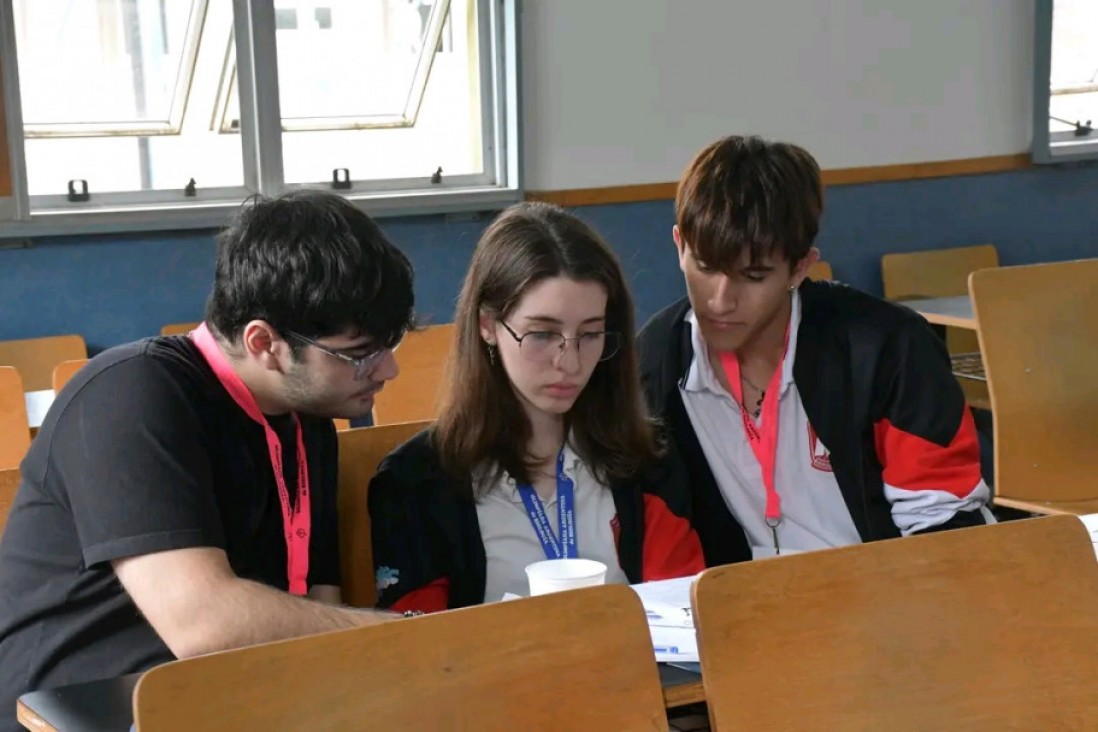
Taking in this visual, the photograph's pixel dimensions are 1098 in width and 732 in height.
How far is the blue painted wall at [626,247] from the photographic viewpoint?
14.6 ft

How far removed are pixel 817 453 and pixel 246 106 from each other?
111 inches

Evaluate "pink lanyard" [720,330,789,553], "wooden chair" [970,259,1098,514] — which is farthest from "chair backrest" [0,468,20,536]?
"wooden chair" [970,259,1098,514]

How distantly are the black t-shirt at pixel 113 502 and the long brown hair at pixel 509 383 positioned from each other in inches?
15.5

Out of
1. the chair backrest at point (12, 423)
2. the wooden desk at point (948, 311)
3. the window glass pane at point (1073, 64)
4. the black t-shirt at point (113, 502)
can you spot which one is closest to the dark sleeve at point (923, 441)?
the black t-shirt at point (113, 502)

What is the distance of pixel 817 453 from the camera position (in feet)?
7.91

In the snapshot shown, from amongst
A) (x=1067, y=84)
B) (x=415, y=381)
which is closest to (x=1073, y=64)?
(x=1067, y=84)

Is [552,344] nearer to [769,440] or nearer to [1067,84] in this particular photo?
[769,440]

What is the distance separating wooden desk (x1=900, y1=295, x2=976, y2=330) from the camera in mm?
4477

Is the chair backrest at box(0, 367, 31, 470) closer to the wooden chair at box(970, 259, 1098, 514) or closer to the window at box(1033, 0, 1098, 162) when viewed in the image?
the wooden chair at box(970, 259, 1098, 514)

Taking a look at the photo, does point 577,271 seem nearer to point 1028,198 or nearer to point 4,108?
point 4,108

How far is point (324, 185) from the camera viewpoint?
487 cm

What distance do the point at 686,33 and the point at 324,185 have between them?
4.52ft

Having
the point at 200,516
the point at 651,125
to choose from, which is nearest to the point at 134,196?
the point at 651,125

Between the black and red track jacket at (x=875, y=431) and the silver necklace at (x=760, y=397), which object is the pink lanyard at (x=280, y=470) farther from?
the silver necklace at (x=760, y=397)
